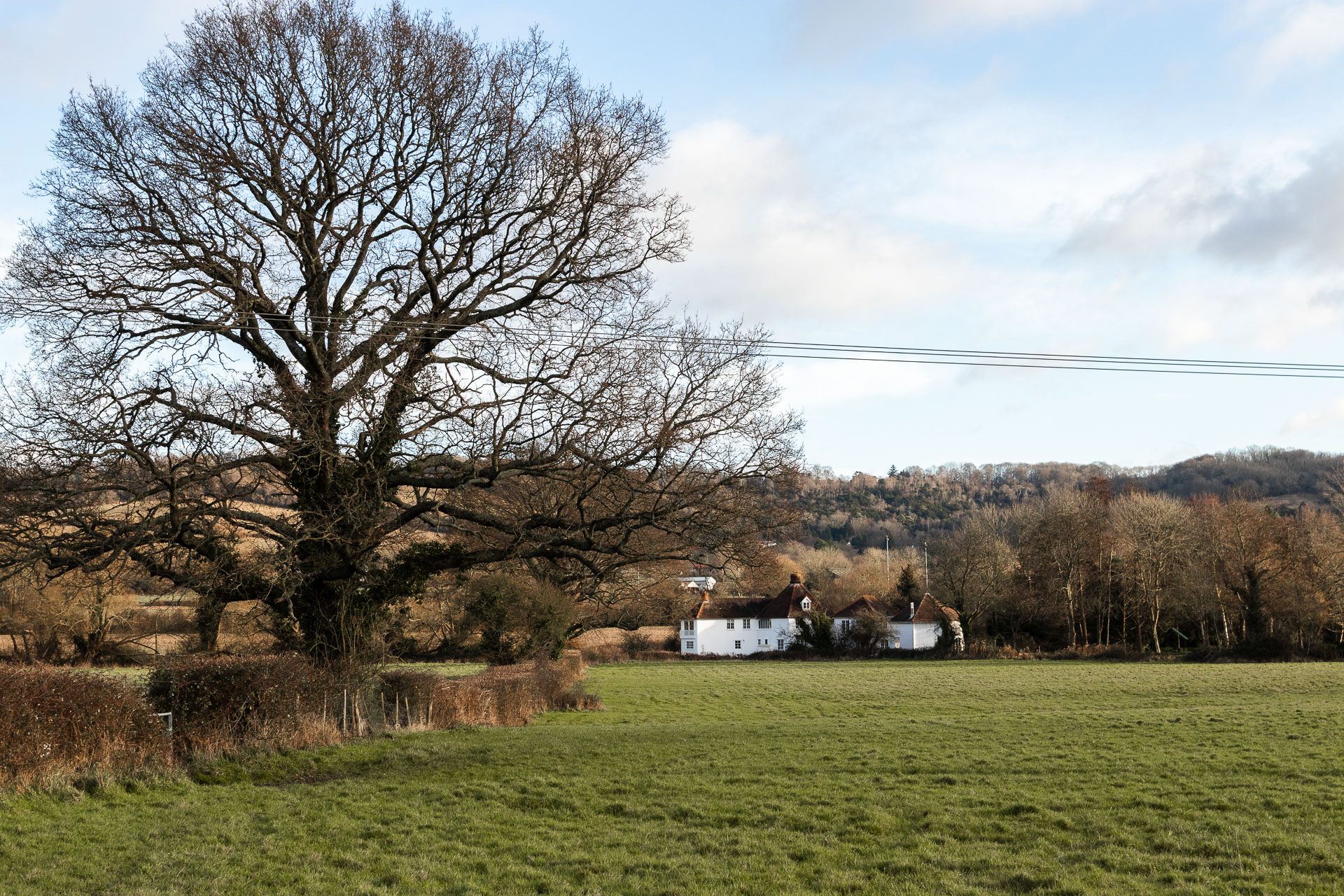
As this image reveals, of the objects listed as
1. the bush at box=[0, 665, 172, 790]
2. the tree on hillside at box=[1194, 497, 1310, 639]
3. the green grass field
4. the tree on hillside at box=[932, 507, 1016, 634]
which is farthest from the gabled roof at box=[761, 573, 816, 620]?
the bush at box=[0, 665, 172, 790]

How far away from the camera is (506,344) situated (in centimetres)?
1673

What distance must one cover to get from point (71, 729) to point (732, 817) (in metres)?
8.00

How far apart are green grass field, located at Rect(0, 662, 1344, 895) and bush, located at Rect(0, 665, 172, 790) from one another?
567 mm

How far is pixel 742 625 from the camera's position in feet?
287

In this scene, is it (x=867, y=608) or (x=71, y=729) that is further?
(x=867, y=608)

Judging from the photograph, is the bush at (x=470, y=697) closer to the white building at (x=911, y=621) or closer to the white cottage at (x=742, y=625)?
the white building at (x=911, y=621)

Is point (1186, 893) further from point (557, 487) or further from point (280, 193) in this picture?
point (280, 193)

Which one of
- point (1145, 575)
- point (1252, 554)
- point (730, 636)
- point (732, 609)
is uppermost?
point (1252, 554)

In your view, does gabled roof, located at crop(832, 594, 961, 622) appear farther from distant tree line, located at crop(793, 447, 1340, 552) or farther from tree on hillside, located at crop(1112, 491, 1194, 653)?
distant tree line, located at crop(793, 447, 1340, 552)

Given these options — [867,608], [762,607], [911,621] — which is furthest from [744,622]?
[867,608]

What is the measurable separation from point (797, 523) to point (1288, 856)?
896 cm

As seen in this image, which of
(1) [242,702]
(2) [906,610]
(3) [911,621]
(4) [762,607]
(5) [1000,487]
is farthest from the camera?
(5) [1000,487]

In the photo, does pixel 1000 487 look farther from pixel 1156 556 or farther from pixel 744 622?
pixel 1156 556

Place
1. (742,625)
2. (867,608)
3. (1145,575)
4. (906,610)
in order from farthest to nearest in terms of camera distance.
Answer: (742,625) < (906,610) < (867,608) < (1145,575)
